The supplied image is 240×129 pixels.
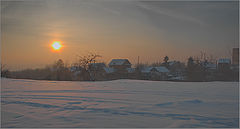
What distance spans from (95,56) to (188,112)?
15.1 meters

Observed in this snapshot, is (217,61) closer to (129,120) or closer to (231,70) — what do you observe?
(231,70)

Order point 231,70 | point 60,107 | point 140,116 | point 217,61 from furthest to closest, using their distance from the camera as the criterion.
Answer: point 217,61, point 231,70, point 60,107, point 140,116

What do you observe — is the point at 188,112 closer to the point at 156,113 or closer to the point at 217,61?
the point at 156,113

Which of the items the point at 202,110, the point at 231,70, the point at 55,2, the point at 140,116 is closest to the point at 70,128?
the point at 140,116

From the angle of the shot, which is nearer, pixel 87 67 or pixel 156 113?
pixel 156 113

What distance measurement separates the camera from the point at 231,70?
1490 centimetres

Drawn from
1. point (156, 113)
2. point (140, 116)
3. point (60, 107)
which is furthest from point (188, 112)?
point (60, 107)

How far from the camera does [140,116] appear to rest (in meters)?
2.04

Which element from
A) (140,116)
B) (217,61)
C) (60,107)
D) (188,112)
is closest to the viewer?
(140,116)

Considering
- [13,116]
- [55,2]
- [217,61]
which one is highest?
[55,2]

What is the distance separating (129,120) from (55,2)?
19.9ft

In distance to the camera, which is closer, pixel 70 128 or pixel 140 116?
pixel 70 128

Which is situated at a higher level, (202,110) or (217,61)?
(217,61)

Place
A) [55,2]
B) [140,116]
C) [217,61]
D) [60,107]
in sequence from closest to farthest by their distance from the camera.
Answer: [140,116], [60,107], [55,2], [217,61]
